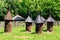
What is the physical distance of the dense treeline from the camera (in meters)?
67.5

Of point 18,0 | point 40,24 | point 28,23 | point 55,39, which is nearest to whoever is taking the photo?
point 55,39

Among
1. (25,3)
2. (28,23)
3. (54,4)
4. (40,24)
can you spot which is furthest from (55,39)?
(25,3)

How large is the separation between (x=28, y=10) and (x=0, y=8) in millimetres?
8143

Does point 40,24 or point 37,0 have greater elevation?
point 37,0

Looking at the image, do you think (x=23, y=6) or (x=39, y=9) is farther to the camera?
(x=23, y=6)

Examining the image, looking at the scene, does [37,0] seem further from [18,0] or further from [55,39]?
[55,39]

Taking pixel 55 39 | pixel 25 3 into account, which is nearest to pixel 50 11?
pixel 25 3

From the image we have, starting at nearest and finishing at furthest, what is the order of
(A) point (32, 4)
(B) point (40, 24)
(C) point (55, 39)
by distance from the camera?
(C) point (55, 39) < (B) point (40, 24) < (A) point (32, 4)

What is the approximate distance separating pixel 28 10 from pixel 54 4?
878 centimetres

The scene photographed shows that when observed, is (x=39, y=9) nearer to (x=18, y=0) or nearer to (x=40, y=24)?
(x=18, y=0)

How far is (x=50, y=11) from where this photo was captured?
225 ft

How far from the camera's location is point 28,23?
41.6 m

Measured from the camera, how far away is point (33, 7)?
225 ft

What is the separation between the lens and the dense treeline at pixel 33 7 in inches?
2657
